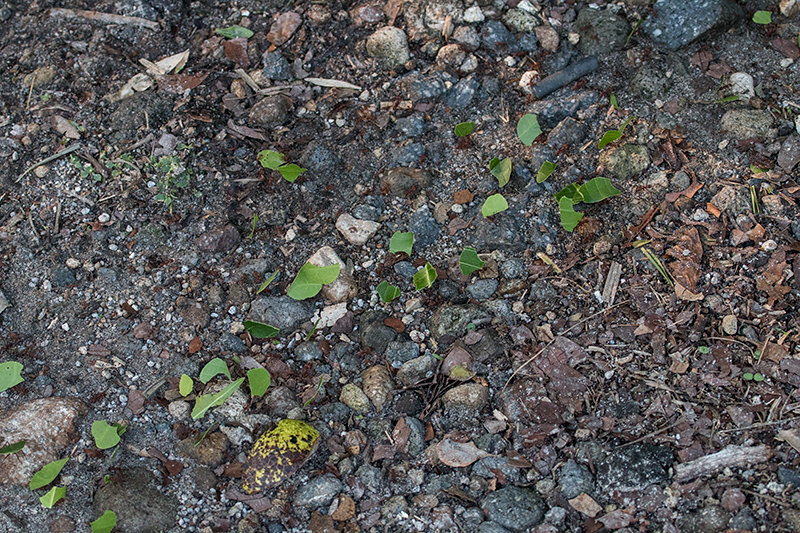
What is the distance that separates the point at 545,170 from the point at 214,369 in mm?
1646

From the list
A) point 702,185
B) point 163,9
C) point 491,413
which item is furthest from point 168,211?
point 702,185

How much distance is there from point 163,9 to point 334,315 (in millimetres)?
2084

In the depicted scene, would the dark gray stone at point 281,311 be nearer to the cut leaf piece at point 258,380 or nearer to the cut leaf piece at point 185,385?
the cut leaf piece at point 258,380

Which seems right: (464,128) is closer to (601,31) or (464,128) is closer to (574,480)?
(601,31)

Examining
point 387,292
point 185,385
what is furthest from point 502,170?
point 185,385

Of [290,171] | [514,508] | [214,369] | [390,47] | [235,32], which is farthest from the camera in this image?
[235,32]

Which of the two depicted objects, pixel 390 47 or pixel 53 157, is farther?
pixel 390 47

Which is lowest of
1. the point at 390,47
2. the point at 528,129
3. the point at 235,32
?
the point at 528,129

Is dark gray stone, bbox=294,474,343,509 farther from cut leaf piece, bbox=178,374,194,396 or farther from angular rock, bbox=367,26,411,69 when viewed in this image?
angular rock, bbox=367,26,411,69

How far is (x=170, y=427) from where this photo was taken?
2.16 metres

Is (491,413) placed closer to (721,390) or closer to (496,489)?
(496,489)

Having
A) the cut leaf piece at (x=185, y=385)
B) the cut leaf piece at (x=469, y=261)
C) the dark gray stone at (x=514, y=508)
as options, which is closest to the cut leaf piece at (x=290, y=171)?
the cut leaf piece at (x=469, y=261)

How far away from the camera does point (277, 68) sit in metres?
2.87

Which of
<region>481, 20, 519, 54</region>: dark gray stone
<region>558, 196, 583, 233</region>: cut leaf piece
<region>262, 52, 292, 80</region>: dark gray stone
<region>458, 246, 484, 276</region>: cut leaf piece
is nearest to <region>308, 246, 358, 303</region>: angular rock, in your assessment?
<region>458, 246, 484, 276</region>: cut leaf piece
